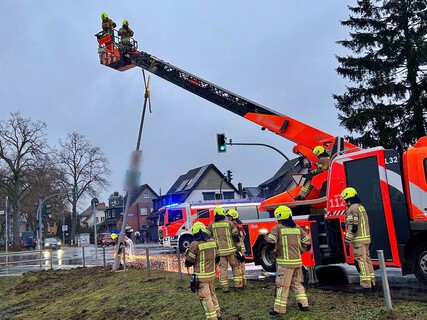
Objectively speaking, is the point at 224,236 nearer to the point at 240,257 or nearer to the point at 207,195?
the point at 240,257

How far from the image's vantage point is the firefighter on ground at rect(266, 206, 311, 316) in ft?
22.3

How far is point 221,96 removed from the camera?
14094mm

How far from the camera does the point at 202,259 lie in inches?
273

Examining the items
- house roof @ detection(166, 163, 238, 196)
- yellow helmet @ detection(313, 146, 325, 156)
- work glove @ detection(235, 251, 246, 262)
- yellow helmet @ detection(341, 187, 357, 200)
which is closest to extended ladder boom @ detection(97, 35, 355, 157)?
yellow helmet @ detection(313, 146, 325, 156)

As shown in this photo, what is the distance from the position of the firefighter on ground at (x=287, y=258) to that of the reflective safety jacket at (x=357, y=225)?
133 cm

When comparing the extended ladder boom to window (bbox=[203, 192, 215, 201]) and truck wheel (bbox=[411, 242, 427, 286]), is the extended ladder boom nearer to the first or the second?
truck wheel (bbox=[411, 242, 427, 286])

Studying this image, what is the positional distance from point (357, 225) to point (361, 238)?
0.87ft

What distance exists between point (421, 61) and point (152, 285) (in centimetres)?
1605

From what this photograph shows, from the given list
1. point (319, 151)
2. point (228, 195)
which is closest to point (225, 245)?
point (319, 151)

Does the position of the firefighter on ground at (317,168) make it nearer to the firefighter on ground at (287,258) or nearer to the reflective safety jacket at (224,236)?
the reflective safety jacket at (224,236)

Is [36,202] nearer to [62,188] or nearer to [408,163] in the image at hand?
[62,188]

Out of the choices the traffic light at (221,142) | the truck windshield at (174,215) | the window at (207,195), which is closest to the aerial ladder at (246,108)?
the traffic light at (221,142)

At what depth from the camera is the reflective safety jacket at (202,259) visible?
271 inches

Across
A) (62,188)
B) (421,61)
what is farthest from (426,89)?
(62,188)
